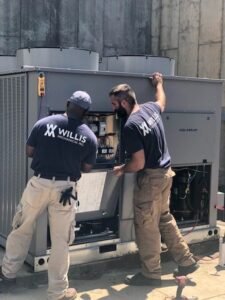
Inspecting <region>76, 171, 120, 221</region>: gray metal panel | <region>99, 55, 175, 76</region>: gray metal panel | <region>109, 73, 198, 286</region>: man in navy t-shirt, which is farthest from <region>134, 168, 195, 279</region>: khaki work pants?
<region>99, 55, 175, 76</region>: gray metal panel

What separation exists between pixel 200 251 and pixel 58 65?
2619mm

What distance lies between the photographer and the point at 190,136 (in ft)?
16.6

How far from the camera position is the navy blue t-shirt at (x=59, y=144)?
3639 millimetres

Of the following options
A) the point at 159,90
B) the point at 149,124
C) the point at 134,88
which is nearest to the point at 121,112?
the point at 149,124

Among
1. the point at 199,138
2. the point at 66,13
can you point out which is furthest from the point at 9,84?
the point at 66,13

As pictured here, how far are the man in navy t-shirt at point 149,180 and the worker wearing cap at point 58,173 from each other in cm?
46

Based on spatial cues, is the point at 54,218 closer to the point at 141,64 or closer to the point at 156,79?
the point at 156,79

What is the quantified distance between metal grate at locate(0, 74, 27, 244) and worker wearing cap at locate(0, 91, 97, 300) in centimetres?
62

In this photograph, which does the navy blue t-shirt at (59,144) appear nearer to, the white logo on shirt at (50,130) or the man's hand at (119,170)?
the white logo on shirt at (50,130)

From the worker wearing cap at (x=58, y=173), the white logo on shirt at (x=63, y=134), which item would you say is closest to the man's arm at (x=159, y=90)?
the worker wearing cap at (x=58, y=173)

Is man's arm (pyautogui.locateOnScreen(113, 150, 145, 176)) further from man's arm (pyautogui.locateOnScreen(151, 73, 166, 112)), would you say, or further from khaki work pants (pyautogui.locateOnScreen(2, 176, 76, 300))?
man's arm (pyautogui.locateOnScreen(151, 73, 166, 112))

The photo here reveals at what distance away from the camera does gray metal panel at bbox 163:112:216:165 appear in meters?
4.92

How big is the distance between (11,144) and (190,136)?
6.22 feet

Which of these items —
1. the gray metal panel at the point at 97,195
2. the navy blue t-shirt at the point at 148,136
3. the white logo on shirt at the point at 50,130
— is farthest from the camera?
the gray metal panel at the point at 97,195
